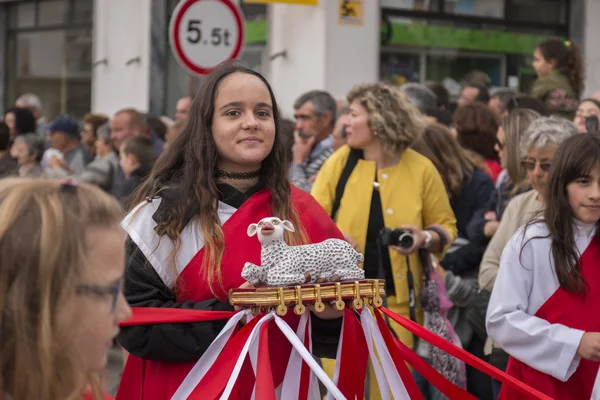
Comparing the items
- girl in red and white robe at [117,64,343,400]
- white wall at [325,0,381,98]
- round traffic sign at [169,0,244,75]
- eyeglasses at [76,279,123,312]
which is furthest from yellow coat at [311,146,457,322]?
white wall at [325,0,381,98]

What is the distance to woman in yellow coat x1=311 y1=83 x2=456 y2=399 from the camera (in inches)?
234

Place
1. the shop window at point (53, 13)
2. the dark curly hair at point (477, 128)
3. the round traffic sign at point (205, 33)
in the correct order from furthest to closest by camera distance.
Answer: the shop window at point (53, 13), the round traffic sign at point (205, 33), the dark curly hair at point (477, 128)

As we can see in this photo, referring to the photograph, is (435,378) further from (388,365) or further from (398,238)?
(398,238)

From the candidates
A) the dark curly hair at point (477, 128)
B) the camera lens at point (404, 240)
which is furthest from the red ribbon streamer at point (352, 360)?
the dark curly hair at point (477, 128)

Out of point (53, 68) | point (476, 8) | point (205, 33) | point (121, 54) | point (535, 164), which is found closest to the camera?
point (535, 164)

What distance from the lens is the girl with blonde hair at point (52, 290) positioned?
205cm

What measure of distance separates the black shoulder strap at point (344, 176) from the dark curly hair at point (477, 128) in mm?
1740

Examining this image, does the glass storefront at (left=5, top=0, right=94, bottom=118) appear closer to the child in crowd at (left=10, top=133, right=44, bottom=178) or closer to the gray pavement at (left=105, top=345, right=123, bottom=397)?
the child in crowd at (left=10, top=133, right=44, bottom=178)

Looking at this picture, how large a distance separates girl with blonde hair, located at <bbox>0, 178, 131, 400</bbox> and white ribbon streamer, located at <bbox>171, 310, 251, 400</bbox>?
1392mm

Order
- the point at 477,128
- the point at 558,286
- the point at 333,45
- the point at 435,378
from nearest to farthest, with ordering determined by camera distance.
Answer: the point at 435,378
the point at 558,286
the point at 477,128
the point at 333,45

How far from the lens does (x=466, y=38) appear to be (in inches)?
583

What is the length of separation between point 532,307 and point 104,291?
2.45m

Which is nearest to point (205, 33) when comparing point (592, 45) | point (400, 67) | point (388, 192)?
point (388, 192)

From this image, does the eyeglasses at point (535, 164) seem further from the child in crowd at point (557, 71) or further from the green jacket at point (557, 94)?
the child in crowd at point (557, 71)
